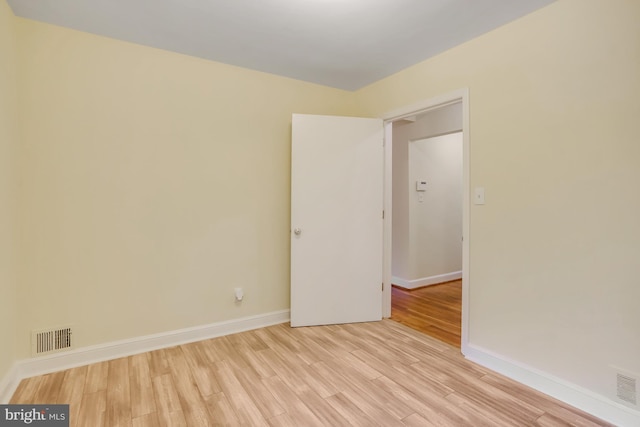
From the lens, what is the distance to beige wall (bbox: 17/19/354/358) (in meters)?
2.06

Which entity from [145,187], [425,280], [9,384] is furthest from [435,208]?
[9,384]

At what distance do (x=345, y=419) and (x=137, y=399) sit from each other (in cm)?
124

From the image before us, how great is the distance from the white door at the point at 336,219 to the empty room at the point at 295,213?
21 millimetres

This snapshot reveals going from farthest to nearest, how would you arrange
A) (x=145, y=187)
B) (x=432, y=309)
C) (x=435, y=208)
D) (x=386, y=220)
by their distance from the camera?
1. (x=435, y=208)
2. (x=432, y=309)
3. (x=386, y=220)
4. (x=145, y=187)

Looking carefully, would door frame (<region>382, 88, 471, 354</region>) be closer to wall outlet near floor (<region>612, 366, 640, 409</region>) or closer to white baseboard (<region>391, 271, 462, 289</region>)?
wall outlet near floor (<region>612, 366, 640, 409</region>)

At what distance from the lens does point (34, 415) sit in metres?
1.60

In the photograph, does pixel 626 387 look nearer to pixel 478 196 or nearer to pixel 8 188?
pixel 478 196

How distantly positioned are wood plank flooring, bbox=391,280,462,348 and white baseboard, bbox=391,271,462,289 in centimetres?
6

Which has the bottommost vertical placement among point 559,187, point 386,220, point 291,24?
point 386,220

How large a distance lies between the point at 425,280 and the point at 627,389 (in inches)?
110

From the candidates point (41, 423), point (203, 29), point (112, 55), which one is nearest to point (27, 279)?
point (41, 423)

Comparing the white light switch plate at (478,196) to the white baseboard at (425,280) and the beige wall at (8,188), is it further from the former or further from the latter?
the beige wall at (8,188)

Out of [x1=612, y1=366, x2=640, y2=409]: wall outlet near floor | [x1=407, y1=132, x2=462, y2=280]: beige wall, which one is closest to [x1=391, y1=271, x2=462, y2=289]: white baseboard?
[x1=407, y1=132, x2=462, y2=280]: beige wall

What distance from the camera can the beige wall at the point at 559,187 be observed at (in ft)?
5.18
